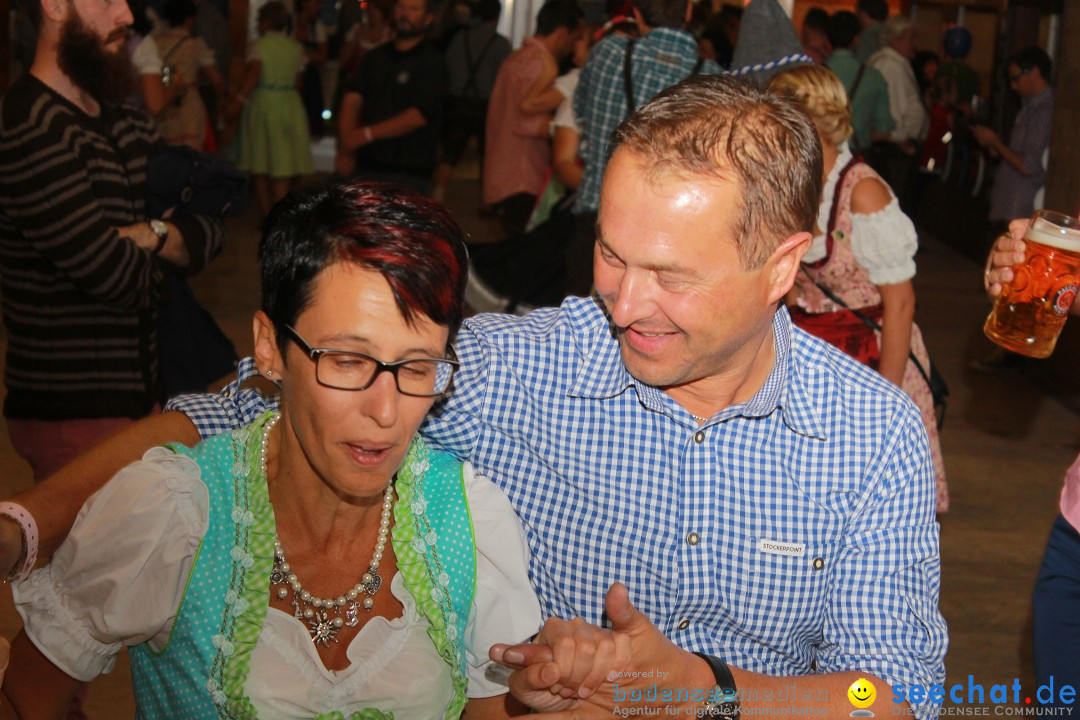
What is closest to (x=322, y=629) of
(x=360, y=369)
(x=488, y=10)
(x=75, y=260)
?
(x=360, y=369)

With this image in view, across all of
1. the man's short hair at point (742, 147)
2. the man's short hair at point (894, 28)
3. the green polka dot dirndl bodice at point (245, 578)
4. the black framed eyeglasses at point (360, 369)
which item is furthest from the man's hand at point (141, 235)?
the man's short hair at point (894, 28)

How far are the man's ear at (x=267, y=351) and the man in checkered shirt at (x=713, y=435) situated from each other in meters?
0.22

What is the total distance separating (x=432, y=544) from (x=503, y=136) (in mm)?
5969

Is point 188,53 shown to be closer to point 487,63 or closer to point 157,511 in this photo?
point 487,63

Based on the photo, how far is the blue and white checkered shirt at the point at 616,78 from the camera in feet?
15.8

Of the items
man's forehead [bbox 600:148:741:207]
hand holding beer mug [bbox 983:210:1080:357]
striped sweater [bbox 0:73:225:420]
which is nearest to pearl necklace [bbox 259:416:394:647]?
man's forehead [bbox 600:148:741:207]

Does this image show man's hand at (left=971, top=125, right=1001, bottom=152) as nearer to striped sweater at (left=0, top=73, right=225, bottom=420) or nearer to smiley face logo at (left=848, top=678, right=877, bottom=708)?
striped sweater at (left=0, top=73, right=225, bottom=420)

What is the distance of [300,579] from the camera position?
1858 millimetres

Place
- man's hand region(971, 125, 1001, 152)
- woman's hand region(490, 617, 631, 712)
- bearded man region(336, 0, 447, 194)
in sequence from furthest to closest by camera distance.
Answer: man's hand region(971, 125, 1001, 152)
bearded man region(336, 0, 447, 194)
woman's hand region(490, 617, 631, 712)

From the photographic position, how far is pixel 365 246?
5.61 feet

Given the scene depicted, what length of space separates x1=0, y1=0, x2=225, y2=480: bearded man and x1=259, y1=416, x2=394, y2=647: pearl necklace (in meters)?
1.19

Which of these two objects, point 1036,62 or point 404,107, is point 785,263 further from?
point 1036,62

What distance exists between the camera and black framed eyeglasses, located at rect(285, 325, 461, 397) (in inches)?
67.2

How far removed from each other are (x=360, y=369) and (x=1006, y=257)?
1490 mm
